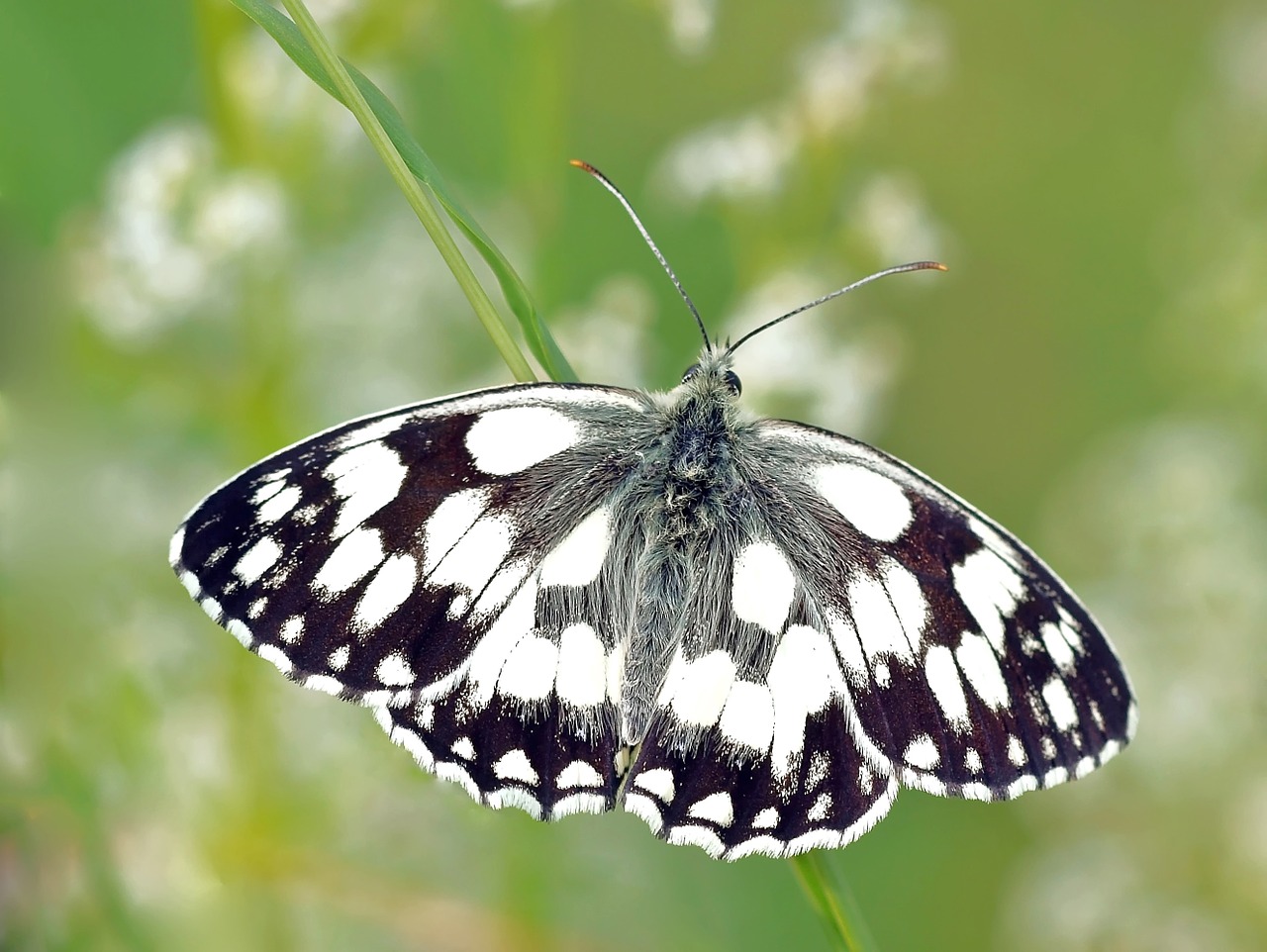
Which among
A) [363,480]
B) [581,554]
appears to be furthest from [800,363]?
[363,480]

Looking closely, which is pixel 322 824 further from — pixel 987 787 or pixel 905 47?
pixel 905 47

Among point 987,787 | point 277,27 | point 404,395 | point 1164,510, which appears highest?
point 1164,510

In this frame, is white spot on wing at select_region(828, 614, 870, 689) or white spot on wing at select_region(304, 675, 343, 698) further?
white spot on wing at select_region(828, 614, 870, 689)

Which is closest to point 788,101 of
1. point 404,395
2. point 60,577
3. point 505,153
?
point 505,153

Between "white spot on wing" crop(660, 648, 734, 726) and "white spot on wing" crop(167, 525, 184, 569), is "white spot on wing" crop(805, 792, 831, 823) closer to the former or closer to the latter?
"white spot on wing" crop(660, 648, 734, 726)

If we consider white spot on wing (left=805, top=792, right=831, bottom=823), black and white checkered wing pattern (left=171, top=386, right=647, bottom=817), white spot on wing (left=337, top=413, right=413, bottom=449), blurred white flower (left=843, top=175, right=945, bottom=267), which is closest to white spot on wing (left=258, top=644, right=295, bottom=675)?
black and white checkered wing pattern (left=171, top=386, right=647, bottom=817)

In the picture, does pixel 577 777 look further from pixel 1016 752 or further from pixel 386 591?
pixel 1016 752
